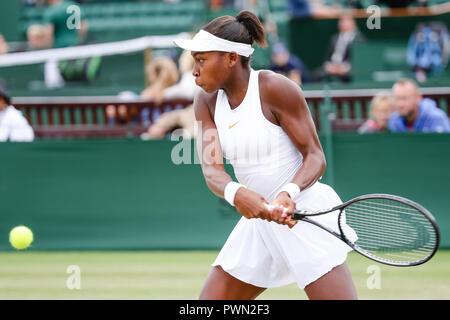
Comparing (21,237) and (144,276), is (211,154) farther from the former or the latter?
(21,237)

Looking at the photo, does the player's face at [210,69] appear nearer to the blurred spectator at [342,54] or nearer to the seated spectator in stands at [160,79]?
the seated spectator in stands at [160,79]

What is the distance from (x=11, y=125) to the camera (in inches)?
358

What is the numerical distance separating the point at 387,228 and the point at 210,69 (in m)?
1.24

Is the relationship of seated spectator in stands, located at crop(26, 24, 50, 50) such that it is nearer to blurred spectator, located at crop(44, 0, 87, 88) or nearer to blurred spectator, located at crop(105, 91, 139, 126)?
blurred spectator, located at crop(44, 0, 87, 88)

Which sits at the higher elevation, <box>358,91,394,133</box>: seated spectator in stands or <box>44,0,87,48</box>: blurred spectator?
<box>44,0,87,48</box>: blurred spectator

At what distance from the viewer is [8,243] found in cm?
860

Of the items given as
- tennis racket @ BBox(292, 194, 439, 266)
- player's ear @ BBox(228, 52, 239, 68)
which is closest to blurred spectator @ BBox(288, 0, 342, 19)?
tennis racket @ BBox(292, 194, 439, 266)

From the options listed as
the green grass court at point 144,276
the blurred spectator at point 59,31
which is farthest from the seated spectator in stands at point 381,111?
the blurred spectator at point 59,31

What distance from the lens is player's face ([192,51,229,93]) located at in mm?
4043

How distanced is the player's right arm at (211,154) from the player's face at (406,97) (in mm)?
4562

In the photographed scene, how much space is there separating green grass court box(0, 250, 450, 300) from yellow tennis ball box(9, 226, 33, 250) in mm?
143

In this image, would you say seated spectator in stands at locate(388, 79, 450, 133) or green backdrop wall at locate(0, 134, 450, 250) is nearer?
green backdrop wall at locate(0, 134, 450, 250)

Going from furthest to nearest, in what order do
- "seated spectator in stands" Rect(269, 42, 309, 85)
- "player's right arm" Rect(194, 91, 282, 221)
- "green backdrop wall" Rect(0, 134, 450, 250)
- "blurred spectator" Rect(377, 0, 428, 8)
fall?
"blurred spectator" Rect(377, 0, 428, 8), "seated spectator in stands" Rect(269, 42, 309, 85), "green backdrop wall" Rect(0, 134, 450, 250), "player's right arm" Rect(194, 91, 282, 221)
